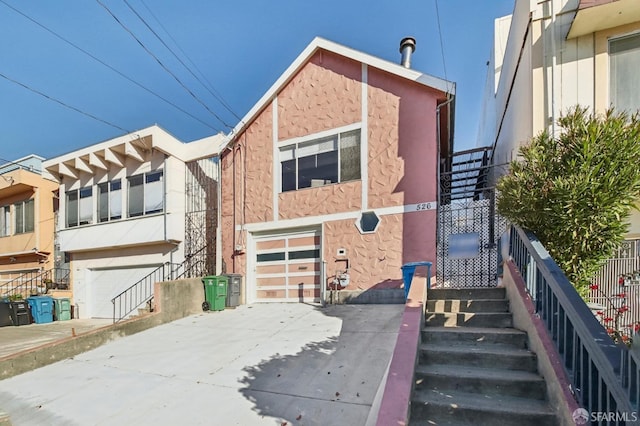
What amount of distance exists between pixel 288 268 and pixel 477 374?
7.23 metres

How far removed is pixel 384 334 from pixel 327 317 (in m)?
1.95

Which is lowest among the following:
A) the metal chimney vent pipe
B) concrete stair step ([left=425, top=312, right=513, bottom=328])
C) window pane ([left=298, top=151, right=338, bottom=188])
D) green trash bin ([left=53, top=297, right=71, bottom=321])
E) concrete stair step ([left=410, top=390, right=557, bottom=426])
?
green trash bin ([left=53, top=297, right=71, bottom=321])

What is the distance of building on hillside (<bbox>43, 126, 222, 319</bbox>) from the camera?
11633 millimetres

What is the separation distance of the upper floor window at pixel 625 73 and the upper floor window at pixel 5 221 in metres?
24.8

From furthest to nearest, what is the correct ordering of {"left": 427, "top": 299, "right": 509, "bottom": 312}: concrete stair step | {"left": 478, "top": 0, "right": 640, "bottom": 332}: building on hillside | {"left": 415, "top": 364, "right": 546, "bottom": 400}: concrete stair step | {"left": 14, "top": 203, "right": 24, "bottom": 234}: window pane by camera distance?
1. {"left": 14, "top": 203, "right": 24, "bottom": 234}: window pane
2. {"left": 478, "top": 0, "right": 640, "bottom": 332}: building on hillside
3. {"left": 427, "top": 299, "right": 509, "bottom": 312}: concrete stair step
4. {"left": 415, "top": 364, "right": 546, "bottom": 400}: concrete stair step

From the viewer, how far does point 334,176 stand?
964 cm

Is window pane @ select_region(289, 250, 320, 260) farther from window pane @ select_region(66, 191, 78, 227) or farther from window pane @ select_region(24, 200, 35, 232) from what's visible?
window pane @ select_region(24, 200, 35, 232)

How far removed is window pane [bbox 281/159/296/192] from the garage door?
5.30 ft

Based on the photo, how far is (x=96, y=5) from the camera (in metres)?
6.52

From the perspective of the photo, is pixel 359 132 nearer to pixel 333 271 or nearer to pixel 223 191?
pixel 333 271

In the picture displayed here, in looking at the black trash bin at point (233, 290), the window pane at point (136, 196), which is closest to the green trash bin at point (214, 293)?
the black trash bin at point (233, 290)

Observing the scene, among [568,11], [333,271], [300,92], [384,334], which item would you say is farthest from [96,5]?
[568,11]

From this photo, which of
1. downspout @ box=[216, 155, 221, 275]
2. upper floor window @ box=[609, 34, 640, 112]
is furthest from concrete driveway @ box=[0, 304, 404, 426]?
upper floor window @ box=[609, 34, 640, 112]

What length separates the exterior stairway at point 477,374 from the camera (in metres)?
3.00
